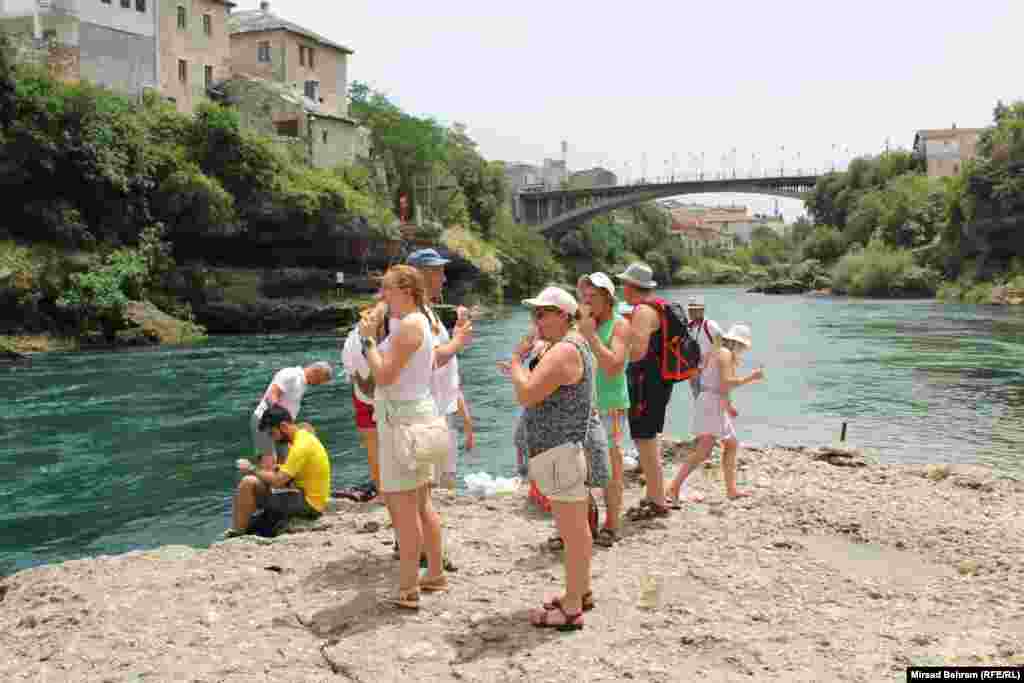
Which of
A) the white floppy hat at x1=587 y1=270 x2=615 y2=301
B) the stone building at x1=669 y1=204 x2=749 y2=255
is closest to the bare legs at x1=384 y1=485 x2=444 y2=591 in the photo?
the white floppy hat at x1=587 y1=270 x2=615 y2=301

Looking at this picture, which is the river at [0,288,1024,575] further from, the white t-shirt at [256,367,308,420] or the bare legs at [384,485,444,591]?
the bare legs at [384,485,444,591]

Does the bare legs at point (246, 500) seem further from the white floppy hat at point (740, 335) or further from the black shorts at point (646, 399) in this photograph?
the white floppy hat at point (740, 335)

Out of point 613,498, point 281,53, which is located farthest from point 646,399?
point 281,53

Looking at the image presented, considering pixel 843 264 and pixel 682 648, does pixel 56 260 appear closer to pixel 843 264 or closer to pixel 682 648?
pixel 682 648

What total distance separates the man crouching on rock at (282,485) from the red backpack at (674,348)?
9.78 feet

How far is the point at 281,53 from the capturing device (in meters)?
54.0

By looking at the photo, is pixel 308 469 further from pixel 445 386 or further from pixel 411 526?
pixel 411 526

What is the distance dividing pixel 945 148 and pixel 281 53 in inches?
2631

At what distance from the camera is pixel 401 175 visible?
201 ft

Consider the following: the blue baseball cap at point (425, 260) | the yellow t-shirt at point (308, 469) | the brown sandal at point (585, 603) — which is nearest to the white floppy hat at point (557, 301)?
the blue baseball cap at point (425, 260)

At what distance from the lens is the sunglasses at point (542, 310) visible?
4.80 metres

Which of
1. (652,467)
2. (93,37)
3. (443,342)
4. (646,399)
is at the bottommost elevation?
(652,467)

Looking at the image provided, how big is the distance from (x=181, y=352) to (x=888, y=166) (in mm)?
73725

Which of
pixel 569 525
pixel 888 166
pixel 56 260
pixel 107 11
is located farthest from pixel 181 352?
pixel 888 166
